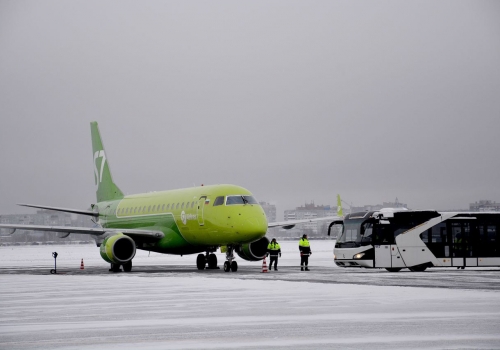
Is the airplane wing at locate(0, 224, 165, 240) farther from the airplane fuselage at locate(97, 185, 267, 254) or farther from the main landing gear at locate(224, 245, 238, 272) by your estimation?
the main landing gear at locate(224, 245, 238, 272)

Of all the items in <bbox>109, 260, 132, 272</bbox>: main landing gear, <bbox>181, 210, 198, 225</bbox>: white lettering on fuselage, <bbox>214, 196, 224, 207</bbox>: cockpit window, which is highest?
<bbox>214, 196, 224, 207</bbox>: cockpit window

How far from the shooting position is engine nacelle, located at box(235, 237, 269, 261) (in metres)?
39.9

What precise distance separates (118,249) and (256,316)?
912 inches

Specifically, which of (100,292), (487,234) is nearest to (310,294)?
(100,292)

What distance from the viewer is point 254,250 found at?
40.1 metres

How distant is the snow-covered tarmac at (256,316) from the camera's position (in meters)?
12.1

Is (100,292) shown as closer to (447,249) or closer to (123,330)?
(123,330)

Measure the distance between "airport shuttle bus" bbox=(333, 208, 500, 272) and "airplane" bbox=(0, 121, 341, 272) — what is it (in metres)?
4.36

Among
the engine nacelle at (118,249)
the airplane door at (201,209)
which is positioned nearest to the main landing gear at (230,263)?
Answer: the airplane door at (201,209)

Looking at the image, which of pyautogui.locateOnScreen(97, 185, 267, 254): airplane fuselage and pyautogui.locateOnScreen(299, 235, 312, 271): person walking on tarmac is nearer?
pyautogui.locateOnScreen(97, 185, 267, 254): airplane fuselage

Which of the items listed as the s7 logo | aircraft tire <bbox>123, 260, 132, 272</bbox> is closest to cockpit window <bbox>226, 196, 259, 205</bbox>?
aircraft tire <bbox>123, 260, 132, 272</bbox>

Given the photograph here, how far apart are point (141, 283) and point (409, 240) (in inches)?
492

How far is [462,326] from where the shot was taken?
13.4 m

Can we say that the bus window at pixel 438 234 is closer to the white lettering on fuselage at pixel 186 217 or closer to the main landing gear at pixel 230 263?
the main landing gear at pixel 230 263
